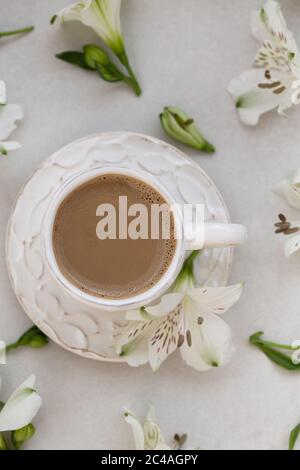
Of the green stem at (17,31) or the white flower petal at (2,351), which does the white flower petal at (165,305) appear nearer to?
the white flower petal at (2,351)

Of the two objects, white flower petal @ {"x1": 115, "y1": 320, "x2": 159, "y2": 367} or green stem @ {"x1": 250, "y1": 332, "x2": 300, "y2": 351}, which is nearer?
white flower petal @ {"x1": 115, "y1": 320, "x2": 159, "y2": 367}

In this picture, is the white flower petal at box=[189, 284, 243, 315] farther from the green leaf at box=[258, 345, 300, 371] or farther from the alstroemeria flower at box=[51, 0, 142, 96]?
the alstroemeria flower at box=[51, 0, 142, 96]

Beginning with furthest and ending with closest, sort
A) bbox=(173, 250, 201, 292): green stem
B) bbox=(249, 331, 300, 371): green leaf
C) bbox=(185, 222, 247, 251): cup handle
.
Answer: bbox=(249, 331, 300, 371): green leaf → bbox=(173, 250, 201, 292): green stem → bbox=(185, 222, 247, 251): cup handle

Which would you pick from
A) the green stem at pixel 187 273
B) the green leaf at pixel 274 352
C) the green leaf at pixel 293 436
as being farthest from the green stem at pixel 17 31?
the green leaf at pixel 293 436

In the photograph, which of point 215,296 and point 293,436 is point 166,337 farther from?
point 293,436

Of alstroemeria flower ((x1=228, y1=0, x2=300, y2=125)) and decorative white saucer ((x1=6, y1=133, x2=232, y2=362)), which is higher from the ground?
alstroemeria flower ((x1=228, y1=0, x2=300, y2=125))

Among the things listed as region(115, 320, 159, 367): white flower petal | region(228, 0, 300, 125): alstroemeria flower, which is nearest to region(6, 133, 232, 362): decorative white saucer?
region(115, 320, 159, 367): white flower petal

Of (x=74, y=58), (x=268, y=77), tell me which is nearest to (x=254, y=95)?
(x=268, y=77)
